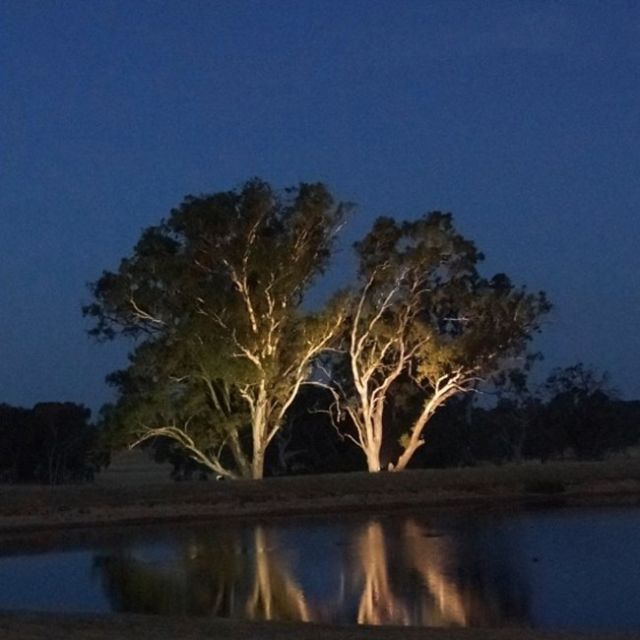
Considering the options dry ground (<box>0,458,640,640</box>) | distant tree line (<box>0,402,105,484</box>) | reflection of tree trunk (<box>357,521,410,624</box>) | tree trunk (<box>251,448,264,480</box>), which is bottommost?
reflection of tree trunk (<box>357,521,410,624</box>)

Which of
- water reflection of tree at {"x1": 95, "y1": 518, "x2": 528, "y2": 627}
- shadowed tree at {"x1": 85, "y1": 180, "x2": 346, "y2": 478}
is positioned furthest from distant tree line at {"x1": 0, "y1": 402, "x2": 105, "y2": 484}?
water reflection of tree at {"x1": 95, "y1": 518, "x2": 528, "y2": 627}

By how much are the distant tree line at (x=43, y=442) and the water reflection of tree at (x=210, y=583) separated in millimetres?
48993

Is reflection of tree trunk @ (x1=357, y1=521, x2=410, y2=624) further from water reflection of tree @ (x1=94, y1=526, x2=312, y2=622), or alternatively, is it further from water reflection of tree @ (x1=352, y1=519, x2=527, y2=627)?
water reflection of tree @ (x1=94, y1=526, x2=312, y2=622)

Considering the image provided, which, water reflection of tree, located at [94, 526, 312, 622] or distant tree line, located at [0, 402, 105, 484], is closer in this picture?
water reflection of tree, located at [94, 526, 312, 622]

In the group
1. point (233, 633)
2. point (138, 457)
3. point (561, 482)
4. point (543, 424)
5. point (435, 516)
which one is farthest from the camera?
point (138, 457)

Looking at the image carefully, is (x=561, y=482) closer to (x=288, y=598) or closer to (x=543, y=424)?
(x=288, y=598)

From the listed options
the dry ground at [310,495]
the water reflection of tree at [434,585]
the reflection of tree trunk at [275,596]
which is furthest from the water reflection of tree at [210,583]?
the dry ground at [310,495]

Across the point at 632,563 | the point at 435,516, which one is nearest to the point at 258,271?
the point at 435,516

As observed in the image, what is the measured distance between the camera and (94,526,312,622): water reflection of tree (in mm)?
19266

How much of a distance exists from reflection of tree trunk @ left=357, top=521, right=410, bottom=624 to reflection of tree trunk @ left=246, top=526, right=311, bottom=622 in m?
0.88

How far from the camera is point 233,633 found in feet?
47.9

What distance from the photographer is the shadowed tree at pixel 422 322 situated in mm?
52188

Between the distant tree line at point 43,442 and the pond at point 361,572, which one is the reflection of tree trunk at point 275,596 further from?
the distant tree line at point 43,442

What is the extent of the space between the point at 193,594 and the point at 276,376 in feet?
96.8
